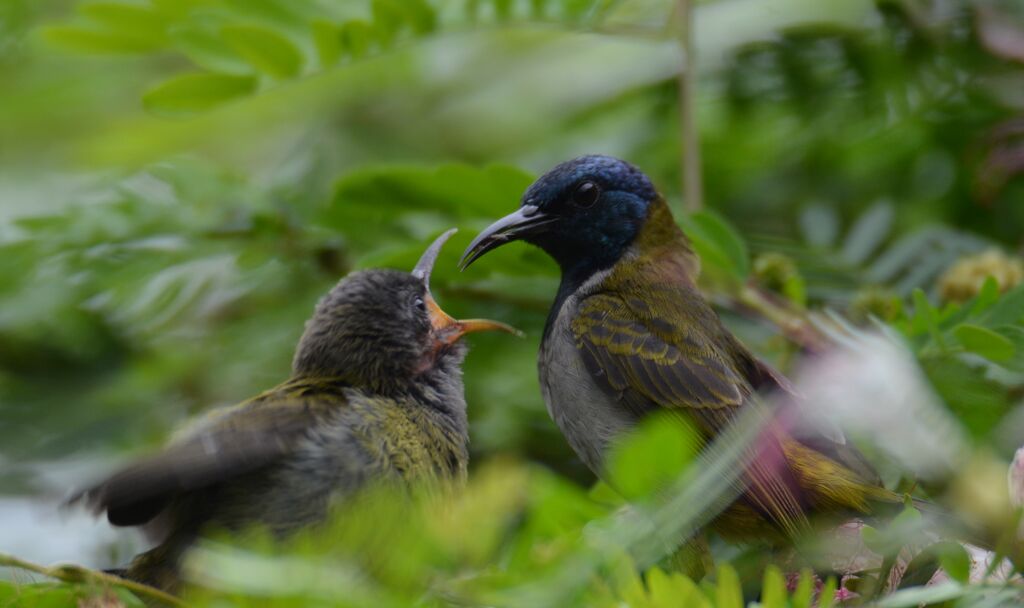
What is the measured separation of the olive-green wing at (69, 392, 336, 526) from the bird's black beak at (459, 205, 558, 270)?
54 cm

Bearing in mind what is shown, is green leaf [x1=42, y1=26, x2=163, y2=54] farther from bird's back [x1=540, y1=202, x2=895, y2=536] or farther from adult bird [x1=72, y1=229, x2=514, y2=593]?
bird's back [x1=540, y1=202, x2=895, y2=536]

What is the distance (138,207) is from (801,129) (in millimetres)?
1942

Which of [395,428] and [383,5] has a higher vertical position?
[383,5]

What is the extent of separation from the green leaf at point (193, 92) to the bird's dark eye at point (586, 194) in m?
0.83

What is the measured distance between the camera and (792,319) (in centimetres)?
300

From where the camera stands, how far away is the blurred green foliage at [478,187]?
10.0 feet

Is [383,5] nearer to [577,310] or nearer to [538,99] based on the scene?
[577,310]

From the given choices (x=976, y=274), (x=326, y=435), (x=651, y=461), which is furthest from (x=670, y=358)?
(x=651, y=461)

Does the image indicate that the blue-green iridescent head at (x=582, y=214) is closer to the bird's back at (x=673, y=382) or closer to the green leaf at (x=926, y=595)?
the bird's back at (x=673, y=382)

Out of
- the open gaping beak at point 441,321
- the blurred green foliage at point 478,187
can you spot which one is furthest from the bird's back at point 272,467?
the blurred green foliage at point 478,187

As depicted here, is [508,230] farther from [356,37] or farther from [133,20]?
[133,20]

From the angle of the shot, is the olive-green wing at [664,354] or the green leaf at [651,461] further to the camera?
the olive-green wing at [664,354]

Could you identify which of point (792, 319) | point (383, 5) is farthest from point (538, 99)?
point (792, 319)

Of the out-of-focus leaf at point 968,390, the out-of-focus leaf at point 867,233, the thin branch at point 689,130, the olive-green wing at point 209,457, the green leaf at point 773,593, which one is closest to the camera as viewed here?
the green leaf at point 773,593
